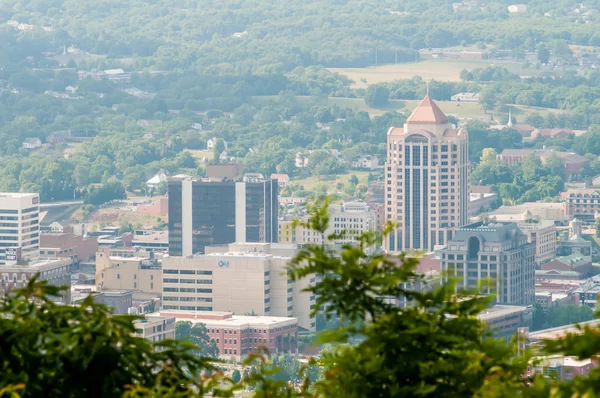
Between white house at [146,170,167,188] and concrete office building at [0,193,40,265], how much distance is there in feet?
41.0

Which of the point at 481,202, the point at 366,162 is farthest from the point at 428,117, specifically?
the point at 366,162

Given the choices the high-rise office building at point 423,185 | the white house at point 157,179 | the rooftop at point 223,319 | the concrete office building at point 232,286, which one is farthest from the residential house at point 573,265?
the white house at point 157,179

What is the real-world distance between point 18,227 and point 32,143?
2196cm

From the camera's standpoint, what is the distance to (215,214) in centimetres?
4100

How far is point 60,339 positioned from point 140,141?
57.2 m

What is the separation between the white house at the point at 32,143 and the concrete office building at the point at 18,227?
20319 mm

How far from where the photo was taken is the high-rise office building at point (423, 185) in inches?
1629

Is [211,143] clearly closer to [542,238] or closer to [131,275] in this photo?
[542,238]

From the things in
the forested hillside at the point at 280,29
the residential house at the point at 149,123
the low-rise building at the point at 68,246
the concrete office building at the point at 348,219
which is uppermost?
the forested hillside at the point at 280,29

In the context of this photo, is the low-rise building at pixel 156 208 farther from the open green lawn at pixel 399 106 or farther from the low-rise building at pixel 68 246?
the open green lawn at pixel 399 106

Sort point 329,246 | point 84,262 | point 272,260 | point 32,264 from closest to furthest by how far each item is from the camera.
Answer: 1. point 329,246
2. point 272,260
3. point 32,264
4. point 84,262

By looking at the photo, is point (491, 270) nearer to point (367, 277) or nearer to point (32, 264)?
point (32, 264)

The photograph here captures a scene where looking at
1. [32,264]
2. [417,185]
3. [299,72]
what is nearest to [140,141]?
[299,72]

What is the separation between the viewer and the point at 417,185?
4162cm
